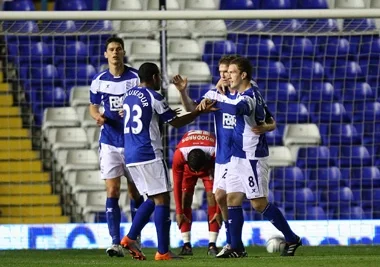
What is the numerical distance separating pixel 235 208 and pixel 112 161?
4.93 ft

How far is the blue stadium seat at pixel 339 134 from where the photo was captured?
623 inches

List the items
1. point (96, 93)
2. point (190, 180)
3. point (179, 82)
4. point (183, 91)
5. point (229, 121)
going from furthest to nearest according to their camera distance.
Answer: point (190, 180) < point (96, 93) < point (229, 121) < point (183, 91) < point (179, 82)

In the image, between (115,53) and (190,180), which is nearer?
(115,53)

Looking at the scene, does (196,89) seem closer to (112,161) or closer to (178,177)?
(178,177)

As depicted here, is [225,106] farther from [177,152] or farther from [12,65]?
[12,65]

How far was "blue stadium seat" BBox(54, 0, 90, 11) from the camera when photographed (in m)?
16.9

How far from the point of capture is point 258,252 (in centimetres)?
1293

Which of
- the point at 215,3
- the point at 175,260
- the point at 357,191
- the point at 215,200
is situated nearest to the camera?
the point at 175,260

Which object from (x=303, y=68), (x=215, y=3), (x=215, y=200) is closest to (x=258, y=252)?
(x=215, y=200)

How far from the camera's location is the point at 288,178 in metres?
15.7

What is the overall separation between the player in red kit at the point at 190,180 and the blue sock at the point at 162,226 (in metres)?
1.75

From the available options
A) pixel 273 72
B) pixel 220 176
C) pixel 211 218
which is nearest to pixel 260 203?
pixel 220 176

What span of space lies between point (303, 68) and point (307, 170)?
4.42ft

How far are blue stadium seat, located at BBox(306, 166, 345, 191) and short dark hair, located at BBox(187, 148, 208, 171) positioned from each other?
352 centimetres
